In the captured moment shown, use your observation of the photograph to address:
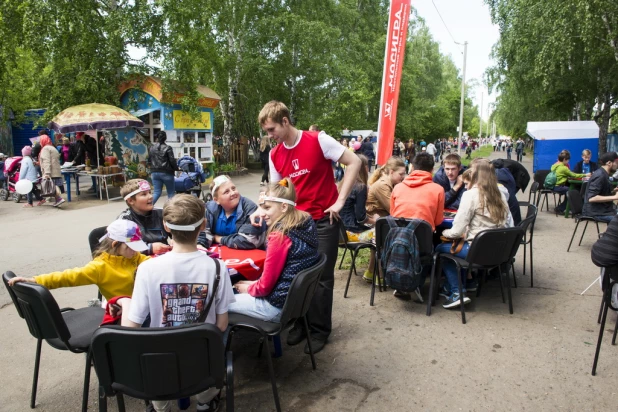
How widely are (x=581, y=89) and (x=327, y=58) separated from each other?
1114cm

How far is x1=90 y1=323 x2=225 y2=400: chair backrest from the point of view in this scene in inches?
77.5

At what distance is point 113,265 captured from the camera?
2.94 m

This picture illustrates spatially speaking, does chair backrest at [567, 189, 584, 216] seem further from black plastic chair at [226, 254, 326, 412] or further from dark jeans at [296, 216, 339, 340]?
black plastic chair at [226, 254, 326, 412]

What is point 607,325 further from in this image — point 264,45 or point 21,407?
point 264,45

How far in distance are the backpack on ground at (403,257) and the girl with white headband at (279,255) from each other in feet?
4.54

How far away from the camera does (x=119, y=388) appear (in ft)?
6.97

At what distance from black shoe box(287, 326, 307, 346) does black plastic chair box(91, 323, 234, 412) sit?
1593mm

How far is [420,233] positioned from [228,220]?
69.5 inches

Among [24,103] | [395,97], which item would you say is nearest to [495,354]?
[395,97]

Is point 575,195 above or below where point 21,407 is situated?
above

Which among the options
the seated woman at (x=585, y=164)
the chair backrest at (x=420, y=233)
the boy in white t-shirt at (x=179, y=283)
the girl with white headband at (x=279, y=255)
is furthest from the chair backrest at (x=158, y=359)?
the seated woman at (x=585, y=164)

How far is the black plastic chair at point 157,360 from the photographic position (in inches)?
77.6

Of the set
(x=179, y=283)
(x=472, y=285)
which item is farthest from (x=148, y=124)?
(x=179, y=283)

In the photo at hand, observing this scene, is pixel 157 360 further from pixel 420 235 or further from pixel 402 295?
pixel 402 295
